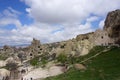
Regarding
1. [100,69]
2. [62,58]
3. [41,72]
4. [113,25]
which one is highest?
[113,25]

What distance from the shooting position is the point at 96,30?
18462 cm

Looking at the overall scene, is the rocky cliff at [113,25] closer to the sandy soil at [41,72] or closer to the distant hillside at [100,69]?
the distant hillside at [100,69]

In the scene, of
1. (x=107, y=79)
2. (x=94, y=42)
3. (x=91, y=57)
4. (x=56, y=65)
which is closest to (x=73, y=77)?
(x=107, y=79)

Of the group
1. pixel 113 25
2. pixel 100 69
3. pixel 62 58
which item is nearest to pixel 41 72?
pixel 62 58

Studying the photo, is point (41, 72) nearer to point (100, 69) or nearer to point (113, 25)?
point (100, 69)

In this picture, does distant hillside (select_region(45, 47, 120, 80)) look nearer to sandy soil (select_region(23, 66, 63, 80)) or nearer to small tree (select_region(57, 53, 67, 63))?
sandy soil (select_region(23, 66, 63, 80))

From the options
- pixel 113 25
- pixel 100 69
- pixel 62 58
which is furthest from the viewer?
pixel 113 25

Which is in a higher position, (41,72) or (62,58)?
(62,58)

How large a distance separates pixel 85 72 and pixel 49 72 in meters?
36.9

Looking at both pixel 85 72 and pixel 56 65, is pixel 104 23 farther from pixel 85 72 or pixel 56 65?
pixel 85 72

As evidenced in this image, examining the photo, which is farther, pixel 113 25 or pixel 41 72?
pixel 113 25

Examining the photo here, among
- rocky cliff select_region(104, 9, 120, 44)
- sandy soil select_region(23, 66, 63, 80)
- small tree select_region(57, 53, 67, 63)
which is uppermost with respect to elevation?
rocky cliff select_region(104, 9, 120, 44)

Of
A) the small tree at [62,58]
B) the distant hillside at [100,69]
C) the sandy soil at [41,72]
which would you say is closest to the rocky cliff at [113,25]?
the distant hillside at [100,69]

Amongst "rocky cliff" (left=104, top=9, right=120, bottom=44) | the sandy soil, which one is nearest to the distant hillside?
the sandy soil
